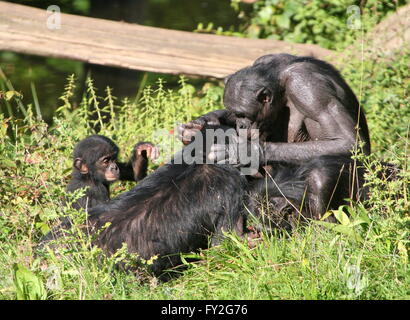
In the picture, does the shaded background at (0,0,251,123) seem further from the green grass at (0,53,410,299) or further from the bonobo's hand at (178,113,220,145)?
the green grass at (0,53,410,299)

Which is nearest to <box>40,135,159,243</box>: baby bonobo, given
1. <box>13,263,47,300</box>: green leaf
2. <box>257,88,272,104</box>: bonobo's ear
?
<box>257,88,272,104</box>: bonobo's ear

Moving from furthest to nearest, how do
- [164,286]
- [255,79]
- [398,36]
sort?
[398,36] < [255,79] < [164,286]

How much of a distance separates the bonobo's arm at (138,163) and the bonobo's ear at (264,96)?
130cm

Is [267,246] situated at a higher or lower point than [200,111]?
lower

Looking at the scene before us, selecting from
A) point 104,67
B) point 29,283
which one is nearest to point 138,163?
point 29,283

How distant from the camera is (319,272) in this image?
177 inches

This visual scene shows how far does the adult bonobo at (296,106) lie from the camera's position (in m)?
5.87

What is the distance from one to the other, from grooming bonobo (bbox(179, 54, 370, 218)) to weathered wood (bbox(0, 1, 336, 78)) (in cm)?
312

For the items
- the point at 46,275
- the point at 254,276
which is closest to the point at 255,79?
the point at 254,276

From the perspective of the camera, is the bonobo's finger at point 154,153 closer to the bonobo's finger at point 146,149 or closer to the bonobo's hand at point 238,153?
the bonobo's finger at point 146,149

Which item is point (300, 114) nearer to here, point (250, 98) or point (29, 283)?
point (250, 98)

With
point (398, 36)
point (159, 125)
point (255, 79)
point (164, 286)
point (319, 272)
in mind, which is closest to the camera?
point (319, 272)

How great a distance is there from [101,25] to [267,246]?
5.29 meters

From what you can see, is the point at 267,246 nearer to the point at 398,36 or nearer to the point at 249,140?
the point at 249,140
